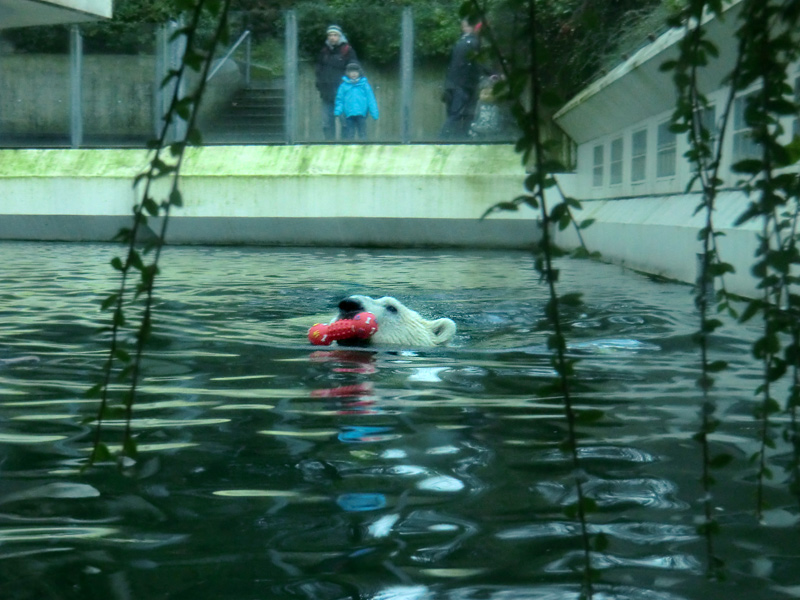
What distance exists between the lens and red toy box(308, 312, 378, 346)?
21.6 feet

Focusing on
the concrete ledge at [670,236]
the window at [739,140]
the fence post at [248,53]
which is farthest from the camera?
the fence post at [248,53]

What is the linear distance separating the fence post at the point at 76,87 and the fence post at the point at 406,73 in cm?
652

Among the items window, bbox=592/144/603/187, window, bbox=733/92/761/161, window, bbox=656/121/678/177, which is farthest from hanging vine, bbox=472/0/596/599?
window, bbox=592/144/603/187

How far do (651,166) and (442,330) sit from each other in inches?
315

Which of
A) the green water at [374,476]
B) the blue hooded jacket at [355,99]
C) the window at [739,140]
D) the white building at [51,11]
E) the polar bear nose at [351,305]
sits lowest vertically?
the green water at [374,476]

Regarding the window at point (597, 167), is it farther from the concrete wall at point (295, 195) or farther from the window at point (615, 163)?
the concrete wall at point (295, 195)

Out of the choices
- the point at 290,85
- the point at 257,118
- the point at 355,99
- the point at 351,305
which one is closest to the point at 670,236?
the point at 351,305

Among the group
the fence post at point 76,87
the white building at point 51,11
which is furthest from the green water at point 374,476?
the fence post at point 76,87

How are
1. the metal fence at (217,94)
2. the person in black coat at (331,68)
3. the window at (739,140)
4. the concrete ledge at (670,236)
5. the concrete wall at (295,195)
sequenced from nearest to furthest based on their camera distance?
the concrete ledge at (670,236), the window at (739,140), the concrete wall at (295,195), the person in black coat at (331,68), the metal fence at (217,94)

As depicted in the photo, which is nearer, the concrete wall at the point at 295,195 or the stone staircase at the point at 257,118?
the concrete wall at the point at 295,195

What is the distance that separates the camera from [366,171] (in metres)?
19.6

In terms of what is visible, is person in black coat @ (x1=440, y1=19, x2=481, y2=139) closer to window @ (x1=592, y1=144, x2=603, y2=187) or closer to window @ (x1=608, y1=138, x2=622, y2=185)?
window @ (x1=592, y1=144, x2=603, y2=187)

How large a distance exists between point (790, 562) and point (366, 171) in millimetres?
17234

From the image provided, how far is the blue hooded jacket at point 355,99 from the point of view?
65.9 feet
